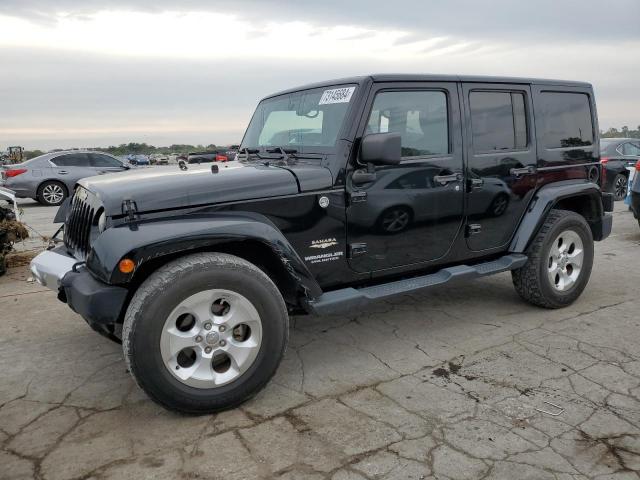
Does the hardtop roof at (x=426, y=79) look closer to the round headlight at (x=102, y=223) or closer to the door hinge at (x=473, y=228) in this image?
the door hinge at (x=473, y=228)

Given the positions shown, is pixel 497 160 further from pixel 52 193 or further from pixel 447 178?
pixel 52 193

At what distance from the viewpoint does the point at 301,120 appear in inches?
154

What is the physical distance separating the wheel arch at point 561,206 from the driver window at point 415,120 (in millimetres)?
1071

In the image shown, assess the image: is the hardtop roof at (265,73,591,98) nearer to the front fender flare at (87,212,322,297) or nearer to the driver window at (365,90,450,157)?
the driver window at (365,90,450,157)

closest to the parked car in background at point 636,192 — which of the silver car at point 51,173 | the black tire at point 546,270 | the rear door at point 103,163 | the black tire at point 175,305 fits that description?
the black tire at point 546,270

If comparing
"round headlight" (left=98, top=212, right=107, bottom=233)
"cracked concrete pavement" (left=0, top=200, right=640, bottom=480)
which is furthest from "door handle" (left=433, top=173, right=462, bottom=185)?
"round headlight" (left=98, top=212, right=107, bottom=233)

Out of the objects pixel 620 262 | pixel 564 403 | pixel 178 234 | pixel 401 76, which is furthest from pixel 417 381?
pixel 620 262

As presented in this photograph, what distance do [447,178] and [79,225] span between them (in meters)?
2.57

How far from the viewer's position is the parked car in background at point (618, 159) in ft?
42.2

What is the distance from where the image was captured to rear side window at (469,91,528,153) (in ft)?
13.5

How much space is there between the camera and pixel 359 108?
3.48 metres

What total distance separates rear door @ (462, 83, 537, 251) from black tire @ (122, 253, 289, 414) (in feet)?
6.29

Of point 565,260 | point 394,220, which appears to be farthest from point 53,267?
point 565,260

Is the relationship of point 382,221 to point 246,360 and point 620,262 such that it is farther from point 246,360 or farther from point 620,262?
point 620,262
